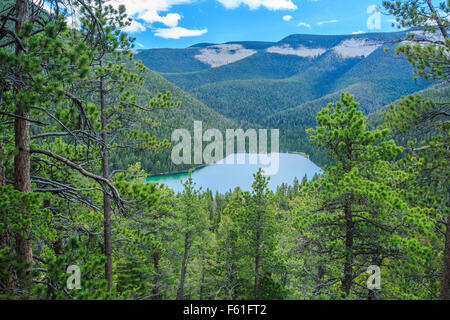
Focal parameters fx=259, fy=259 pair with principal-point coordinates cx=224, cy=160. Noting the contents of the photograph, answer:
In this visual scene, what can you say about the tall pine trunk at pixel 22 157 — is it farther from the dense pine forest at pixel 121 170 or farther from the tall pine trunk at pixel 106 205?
the tall pine trunk at pixel 106 205

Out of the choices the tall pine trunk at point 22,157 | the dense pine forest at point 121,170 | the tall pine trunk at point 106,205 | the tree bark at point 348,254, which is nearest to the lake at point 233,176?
the tall pine trunk at point 106,205

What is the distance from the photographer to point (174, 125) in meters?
114

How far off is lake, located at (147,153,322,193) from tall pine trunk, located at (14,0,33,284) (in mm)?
56548

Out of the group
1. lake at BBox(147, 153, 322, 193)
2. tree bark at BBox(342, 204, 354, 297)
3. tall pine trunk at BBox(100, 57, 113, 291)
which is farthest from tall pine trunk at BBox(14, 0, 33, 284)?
lake at BBox(147, 153, 322, 193)

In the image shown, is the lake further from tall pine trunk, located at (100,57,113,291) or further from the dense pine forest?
the dense pine forest

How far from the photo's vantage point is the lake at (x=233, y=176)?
66.4 meters

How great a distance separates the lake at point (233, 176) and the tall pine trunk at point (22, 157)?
2226 inches

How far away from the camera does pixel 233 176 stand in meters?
77.0

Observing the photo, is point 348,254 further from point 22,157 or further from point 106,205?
point 22,157

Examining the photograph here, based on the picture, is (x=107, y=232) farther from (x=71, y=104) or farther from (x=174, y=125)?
(x=174, y=125)

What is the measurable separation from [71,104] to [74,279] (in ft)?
8.25

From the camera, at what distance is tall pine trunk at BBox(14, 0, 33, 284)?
325cm

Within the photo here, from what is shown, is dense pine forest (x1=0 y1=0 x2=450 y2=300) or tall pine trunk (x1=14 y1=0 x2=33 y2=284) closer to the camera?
dense pine forest (x1=0 y1=0 x2=450 y2=300)

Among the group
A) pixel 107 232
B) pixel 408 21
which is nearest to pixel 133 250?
Result: pixel 107 232
